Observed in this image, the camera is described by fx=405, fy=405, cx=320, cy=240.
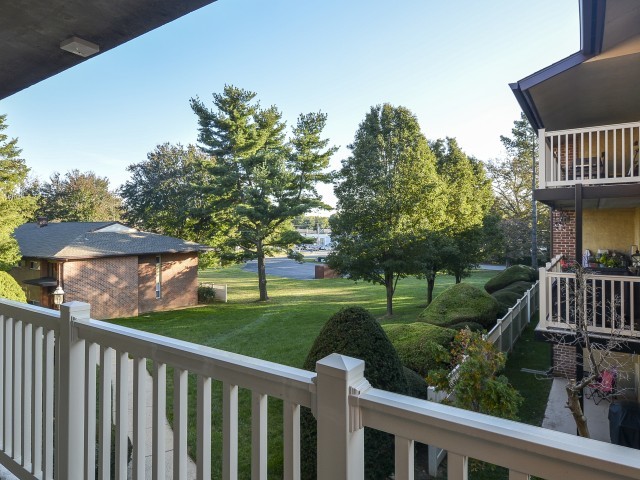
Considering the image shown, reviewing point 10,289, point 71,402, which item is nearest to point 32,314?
point 71,402

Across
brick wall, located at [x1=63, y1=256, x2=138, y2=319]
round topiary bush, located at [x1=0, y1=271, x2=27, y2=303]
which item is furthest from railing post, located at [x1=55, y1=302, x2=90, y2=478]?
brick wall, located at [x1=63, y1=256, x2=138, y2=319]

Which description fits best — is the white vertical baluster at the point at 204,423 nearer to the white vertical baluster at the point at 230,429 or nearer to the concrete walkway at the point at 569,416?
the white vertical baluster at the point at 230,429

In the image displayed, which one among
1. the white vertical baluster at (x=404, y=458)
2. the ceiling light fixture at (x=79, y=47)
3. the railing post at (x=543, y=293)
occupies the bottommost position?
the railing post at (x=543, y=293)

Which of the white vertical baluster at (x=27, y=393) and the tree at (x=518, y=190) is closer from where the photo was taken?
the white vertical baluster at (x=27, y=393)

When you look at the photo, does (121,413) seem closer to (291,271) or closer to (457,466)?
(457,466)

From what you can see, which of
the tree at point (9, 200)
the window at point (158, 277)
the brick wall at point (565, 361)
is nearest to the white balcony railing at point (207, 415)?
the brick wall at point (565, 361)

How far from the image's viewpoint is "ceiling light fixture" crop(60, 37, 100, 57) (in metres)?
2.06

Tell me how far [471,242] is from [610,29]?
10.7m

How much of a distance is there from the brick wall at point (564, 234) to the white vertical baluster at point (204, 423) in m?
8.99

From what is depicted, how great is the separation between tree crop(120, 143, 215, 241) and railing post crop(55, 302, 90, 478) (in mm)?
16553

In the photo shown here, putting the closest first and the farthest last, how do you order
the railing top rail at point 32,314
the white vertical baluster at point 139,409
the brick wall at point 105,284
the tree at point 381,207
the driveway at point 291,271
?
the white vertical baluster at point 139,409
the railing top rail at point 32,314
the tree at point 381,207
the brick wall at point 105,284
the driveway at point 291,271

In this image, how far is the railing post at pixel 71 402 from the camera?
5.51ft

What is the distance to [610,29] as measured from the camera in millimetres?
5801

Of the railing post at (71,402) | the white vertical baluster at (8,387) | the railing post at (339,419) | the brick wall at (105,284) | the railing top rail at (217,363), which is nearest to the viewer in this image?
the railing post at (339,419)
